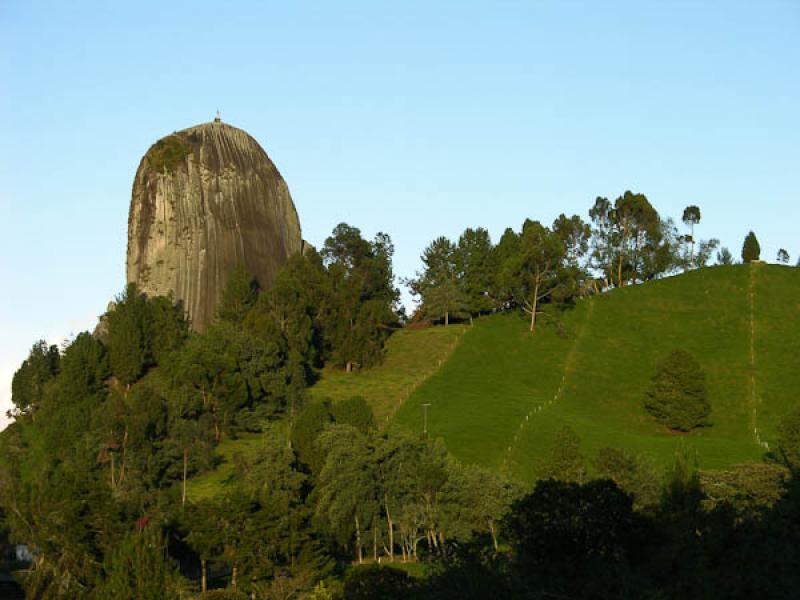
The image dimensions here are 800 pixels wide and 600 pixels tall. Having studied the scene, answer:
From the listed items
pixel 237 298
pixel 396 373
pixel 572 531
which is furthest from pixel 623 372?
pixel 572 531

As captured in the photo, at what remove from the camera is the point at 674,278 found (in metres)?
149

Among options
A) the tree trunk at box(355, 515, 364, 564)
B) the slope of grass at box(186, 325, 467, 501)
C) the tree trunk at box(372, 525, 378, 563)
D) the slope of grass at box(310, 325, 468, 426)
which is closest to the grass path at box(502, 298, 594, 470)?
the slope of grass at box(310, 325, 468, 426)

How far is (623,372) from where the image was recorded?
116 metres

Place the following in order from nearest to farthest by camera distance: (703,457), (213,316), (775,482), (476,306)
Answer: (775,482), (703,457), (213,316), (476,306)

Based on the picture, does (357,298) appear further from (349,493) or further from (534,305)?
(349,493)

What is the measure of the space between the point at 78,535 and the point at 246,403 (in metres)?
40.3

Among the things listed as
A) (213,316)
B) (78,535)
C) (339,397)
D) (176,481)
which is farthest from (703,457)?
(213,316)

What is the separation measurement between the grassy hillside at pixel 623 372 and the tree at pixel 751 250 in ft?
28.8

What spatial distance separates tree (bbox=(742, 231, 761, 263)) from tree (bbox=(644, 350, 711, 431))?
5855 cm

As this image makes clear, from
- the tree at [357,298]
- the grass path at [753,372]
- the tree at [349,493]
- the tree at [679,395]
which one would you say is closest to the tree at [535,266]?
the tree at [357,298]

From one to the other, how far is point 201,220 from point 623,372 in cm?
5748

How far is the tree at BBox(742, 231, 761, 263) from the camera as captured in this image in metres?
156

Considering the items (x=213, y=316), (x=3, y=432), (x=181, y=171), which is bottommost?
(x=3, y=432)

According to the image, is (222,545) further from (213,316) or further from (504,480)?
(213,316)
